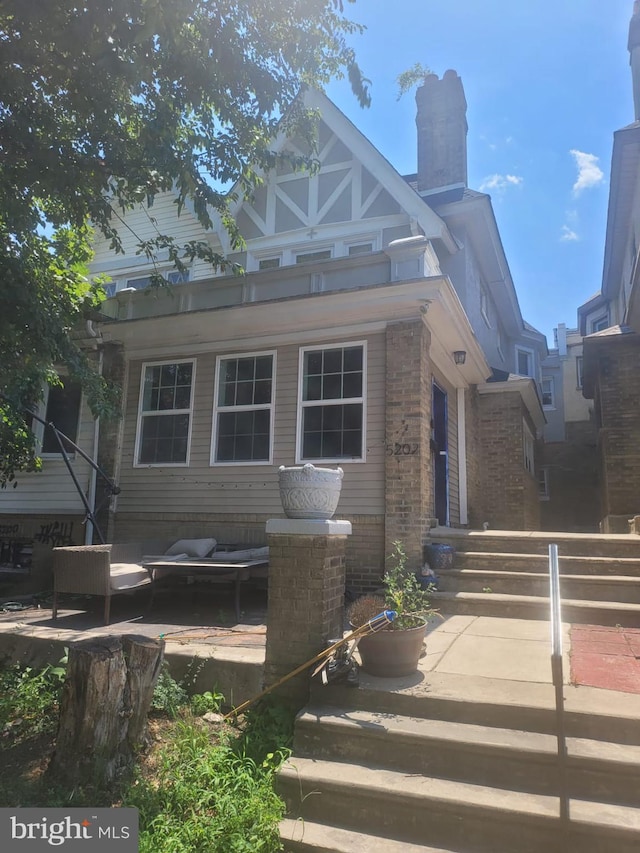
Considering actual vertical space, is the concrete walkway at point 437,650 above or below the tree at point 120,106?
below

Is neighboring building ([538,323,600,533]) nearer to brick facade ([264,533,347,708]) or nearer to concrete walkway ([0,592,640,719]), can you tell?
concrete walkway ([0,592,640,719])

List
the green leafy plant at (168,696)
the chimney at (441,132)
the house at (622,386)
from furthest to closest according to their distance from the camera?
the chimney at (441,132)
the house at (622,386)
the green leafy plant at (168,696)

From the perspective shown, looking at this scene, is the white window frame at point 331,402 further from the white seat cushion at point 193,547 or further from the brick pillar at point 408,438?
the white seat cushion at point 193,547

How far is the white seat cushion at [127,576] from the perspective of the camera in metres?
5.80

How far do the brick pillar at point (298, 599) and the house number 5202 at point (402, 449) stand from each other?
309 cm

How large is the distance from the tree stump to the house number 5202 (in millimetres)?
4187

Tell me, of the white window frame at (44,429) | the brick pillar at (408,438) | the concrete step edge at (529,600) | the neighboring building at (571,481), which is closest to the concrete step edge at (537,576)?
the concrete step edge at (529,600)

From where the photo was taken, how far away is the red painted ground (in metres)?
3.49

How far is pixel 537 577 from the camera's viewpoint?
19.8ft

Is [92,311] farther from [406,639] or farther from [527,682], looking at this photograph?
[527,682]

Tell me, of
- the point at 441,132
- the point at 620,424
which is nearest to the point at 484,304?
the point at 441,132

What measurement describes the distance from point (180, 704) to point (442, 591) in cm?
341

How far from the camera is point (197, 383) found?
27.7 ft

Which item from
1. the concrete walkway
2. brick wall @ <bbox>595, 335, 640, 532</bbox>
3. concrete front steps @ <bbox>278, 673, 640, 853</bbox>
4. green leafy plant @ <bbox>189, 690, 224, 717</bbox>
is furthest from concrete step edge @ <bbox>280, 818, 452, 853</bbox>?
brick wall @ <bbox>595, 335, 640, 532</bbox>
